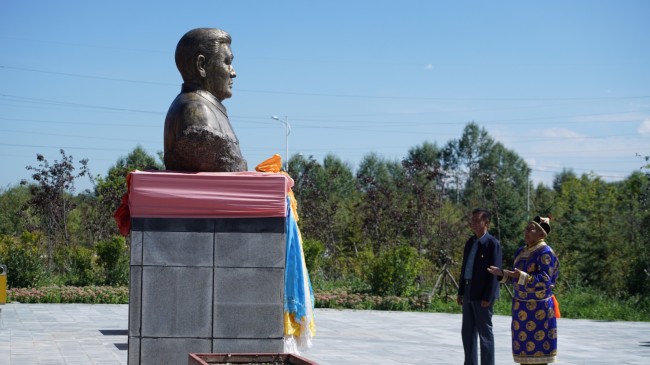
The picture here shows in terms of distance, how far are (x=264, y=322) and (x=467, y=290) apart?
222 centimetres

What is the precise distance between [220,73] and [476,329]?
10.5 ft

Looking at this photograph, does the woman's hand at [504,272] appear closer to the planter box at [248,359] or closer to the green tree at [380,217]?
the planter box at [248,359]

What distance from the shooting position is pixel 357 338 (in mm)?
10828

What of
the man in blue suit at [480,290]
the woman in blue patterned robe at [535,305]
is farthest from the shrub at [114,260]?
the woman in blue patterned robe at [535,305]

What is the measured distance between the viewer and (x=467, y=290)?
7395 mm

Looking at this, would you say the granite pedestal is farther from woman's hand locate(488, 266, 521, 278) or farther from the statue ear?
woman's hand locate(488, 266, 521, 278)

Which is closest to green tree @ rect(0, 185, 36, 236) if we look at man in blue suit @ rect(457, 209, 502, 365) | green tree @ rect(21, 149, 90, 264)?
green tree @ rect(21, 149, 90, 264)

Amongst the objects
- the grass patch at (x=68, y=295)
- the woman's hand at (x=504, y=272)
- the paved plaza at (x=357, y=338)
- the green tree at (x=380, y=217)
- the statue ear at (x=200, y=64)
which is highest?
the statue ear at (x=200, y=64)

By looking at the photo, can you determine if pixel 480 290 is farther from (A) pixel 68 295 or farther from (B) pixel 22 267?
(B) pixel 22 267

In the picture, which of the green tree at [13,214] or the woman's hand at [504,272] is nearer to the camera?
the woman's hand at [504,272]

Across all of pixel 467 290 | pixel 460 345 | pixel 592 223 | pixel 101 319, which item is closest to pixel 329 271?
pixel 592 223

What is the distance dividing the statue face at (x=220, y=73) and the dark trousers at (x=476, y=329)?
278 centimetres

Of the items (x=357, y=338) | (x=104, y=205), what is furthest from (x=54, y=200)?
(x=357, y=338)

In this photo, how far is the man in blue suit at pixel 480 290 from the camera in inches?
285
